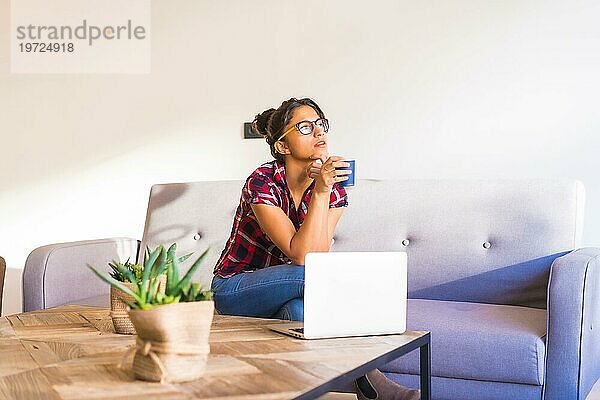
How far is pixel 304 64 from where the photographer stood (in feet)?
12.6

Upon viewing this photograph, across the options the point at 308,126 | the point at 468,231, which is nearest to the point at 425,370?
the point at 308,126

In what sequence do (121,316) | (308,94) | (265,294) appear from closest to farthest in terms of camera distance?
(121,316) → (265,294) → (308,94)

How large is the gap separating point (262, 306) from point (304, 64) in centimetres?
176

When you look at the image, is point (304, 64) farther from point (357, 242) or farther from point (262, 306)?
point (262, 306)

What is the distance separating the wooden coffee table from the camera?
1.35m

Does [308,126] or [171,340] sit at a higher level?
[308,126]

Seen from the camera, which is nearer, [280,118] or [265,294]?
[265,294]

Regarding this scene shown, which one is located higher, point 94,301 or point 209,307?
point 209,307

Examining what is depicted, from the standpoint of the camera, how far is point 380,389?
2357mm

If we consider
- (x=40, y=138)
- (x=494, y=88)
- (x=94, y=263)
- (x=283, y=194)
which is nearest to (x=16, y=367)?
(x=283, y=194)

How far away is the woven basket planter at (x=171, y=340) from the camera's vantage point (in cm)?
135

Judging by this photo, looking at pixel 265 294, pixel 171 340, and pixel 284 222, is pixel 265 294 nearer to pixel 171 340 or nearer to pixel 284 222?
pixel 284 222

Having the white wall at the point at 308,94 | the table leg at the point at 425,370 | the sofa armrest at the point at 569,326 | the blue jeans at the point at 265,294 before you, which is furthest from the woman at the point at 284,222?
the white wall at the point at 308,94

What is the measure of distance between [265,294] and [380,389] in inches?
16.2
